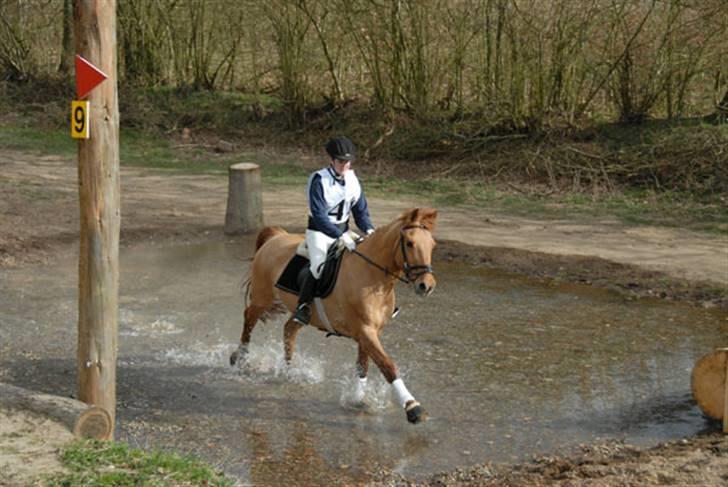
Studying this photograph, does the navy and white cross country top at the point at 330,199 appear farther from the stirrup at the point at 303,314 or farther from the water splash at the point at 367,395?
the water splash at the point at 367,395

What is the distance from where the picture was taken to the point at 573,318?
12828 millimetres

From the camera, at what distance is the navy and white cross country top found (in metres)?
9.73

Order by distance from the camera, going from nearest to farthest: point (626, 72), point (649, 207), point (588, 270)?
point (588, 270)
point (649, 207)
point (626, 72)

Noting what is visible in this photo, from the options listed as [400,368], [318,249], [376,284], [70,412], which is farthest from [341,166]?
[70,412]

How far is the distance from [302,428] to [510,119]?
13.4m

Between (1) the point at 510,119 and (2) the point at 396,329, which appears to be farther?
(1) the point at 510,119

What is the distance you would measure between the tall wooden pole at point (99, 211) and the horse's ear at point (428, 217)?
96.5 inches

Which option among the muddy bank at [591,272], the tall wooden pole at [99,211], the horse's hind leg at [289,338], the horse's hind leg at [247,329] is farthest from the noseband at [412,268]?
the muddy bank at [591,272]

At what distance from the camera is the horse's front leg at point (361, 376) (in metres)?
9.86

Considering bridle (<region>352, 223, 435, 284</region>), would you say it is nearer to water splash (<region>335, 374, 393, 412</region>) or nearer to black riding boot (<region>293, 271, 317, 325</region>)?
black riding boot (<region>293, 271, 317, 325</region>)

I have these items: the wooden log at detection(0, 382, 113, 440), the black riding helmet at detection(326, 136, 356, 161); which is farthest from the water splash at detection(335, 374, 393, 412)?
the wooden log at detection(0, 382, 113, 440)

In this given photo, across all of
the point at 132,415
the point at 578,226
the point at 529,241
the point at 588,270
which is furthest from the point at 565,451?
the point at 578,226

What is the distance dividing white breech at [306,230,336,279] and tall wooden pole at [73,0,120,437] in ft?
6.82

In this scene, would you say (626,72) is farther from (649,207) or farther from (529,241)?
(529,241)
